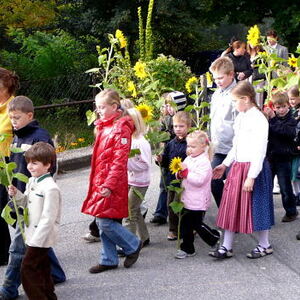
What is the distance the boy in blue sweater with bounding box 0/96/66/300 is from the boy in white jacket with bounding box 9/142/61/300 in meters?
0.30

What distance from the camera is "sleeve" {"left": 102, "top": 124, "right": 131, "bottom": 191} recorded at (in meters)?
5.24

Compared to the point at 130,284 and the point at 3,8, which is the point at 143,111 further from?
the point at 3,8

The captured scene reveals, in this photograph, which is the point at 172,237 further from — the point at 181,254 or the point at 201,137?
the point at 201,137

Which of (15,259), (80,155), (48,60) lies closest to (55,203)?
(15,259)

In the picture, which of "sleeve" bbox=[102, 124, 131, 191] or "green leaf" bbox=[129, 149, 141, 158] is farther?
"green leaf" bbox=[129, 149, 141, 158]

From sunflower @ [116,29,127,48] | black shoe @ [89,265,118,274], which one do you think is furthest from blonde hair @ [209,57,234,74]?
black shoe @ [89,265,118,274]

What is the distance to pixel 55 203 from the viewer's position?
15.1 ft

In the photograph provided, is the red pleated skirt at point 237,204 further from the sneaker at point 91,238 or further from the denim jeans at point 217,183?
the sneaker at point 91,238

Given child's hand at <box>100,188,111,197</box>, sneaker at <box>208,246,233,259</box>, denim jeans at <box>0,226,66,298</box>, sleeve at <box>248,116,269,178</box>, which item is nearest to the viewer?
denim jeans at <box>0,226,66,298</box>

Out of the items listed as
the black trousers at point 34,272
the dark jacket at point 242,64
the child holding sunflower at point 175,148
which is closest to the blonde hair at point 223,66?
the child holding sunflower at point 175,148

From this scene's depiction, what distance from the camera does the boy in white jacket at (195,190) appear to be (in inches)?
224

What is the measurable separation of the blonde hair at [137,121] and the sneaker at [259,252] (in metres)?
1.34

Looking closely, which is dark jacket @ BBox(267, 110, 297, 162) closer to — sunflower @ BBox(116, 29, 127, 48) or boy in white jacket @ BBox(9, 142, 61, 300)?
sunflower @ BBox(116, 29, 127, 48)

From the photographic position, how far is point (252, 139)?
555 cm
